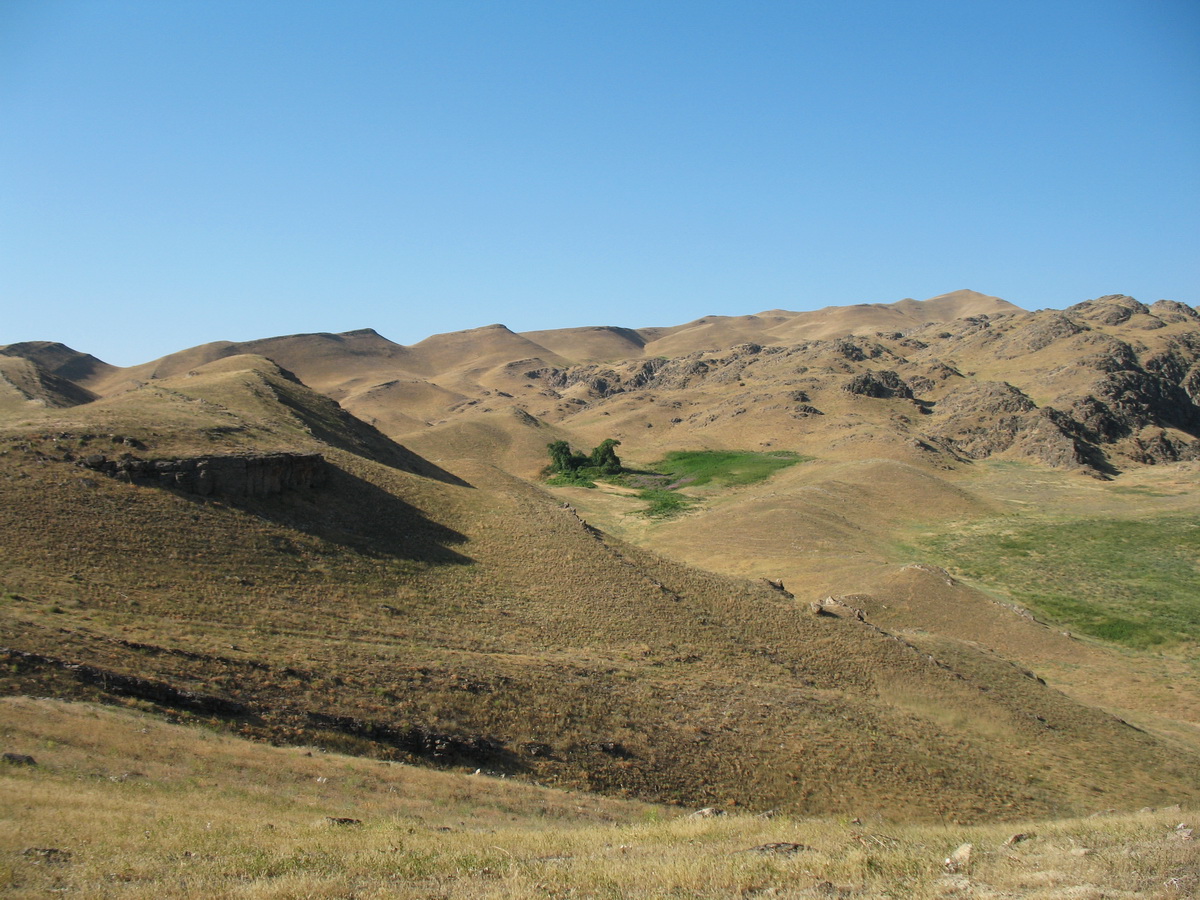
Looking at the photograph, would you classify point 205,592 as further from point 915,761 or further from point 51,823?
point 915,761

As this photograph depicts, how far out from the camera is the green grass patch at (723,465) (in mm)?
86688

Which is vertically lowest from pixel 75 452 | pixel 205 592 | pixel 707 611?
pixel 707 611

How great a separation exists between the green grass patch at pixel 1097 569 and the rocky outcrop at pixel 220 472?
41003 millimetres

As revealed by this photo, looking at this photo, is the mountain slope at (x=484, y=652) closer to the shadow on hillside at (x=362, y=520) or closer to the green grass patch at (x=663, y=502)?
the shadow on hillside at (x=362, y=520)

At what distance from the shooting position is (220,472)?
105ft

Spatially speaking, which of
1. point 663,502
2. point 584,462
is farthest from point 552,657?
point 584,462

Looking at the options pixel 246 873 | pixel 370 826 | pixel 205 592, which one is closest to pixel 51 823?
pixel 246 873

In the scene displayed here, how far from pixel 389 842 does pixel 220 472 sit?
24.1m

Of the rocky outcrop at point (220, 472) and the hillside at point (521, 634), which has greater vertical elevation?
the rocky outcrop at point (220, 472)

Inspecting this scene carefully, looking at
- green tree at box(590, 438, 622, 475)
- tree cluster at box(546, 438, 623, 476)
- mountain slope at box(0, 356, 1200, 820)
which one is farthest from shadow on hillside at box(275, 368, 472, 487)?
green tree at box(590, 438, 622, 475)

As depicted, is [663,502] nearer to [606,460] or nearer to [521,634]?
[606,460]

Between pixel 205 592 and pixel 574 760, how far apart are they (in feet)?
43.6

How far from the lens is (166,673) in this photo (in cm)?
1814

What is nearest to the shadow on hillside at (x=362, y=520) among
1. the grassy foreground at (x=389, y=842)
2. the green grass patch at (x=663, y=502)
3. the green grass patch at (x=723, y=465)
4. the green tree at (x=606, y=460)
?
the grassy foreground at (x=389, y=842)
